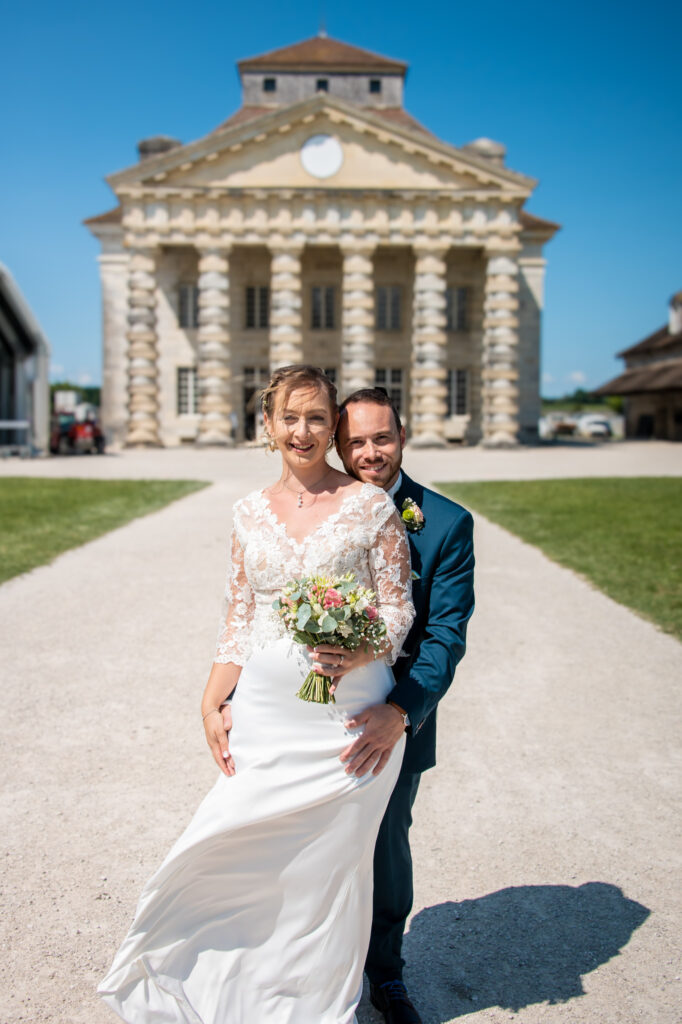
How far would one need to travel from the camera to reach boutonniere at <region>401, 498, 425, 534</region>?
297cm

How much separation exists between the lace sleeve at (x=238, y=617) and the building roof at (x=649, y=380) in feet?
145

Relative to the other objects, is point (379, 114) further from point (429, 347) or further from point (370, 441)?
point (370, 441)

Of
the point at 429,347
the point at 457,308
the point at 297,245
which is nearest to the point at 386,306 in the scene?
the point at 457,308

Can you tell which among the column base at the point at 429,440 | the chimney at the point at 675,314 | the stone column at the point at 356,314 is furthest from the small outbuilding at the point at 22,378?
the chimney at the point at 675,314

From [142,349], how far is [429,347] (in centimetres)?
1191

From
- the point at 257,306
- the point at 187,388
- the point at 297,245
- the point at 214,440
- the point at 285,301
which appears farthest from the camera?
the point at 257,306

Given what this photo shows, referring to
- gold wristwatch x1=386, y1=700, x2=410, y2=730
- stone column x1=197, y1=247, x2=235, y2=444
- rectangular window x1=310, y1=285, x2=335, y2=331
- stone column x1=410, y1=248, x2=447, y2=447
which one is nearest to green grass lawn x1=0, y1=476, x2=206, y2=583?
gold wristwatch x1=386, y1=700, x2=410, y2=730

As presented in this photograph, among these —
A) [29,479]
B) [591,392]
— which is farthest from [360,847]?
[591,392]

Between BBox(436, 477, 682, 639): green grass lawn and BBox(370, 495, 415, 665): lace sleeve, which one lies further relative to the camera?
BBox(436, 477, 682, 639): green grass lawn

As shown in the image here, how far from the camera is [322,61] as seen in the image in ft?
149

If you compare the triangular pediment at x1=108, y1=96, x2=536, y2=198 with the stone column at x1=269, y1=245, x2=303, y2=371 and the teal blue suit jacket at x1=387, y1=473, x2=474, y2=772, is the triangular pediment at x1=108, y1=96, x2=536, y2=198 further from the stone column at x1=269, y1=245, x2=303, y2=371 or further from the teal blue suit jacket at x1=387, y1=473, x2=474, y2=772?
the teal blue suit jacket at x1=387, y1=473, x2=474, y2=772

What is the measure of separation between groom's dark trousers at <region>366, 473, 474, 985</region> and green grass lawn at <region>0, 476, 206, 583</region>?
8.09m

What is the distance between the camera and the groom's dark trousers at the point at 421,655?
2.94 metres

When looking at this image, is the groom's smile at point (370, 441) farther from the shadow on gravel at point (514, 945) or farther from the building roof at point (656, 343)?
the building roof at point (656, 343)
